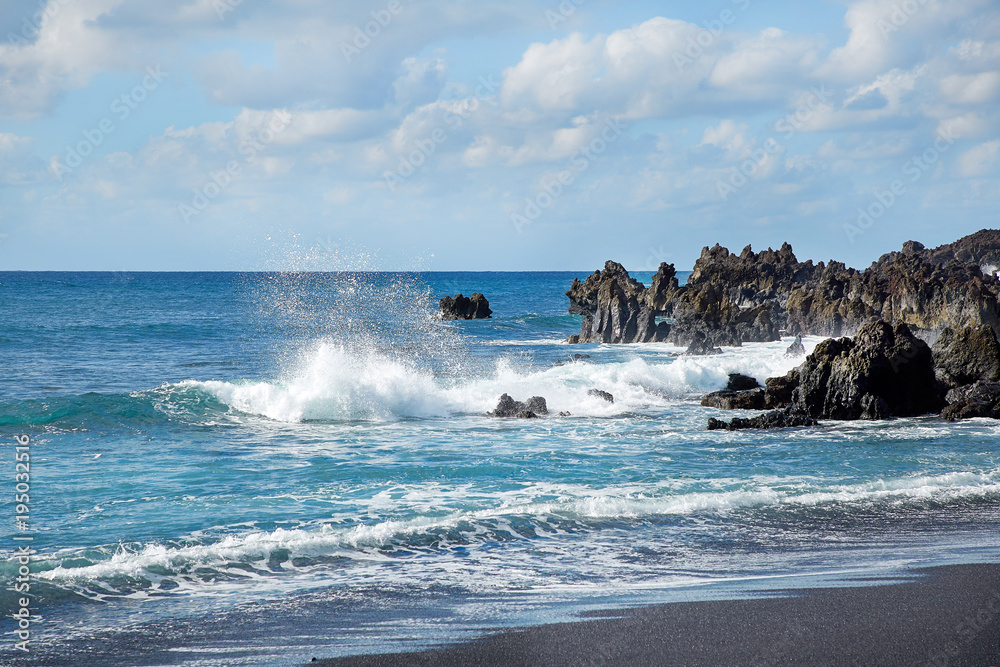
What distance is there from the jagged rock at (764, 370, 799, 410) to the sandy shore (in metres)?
13.9

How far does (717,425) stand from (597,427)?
2815 mm

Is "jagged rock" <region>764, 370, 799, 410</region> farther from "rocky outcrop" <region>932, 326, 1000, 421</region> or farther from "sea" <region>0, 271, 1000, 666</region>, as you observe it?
"rocky outcrop" <region>932, 326, 1000, 421</region>

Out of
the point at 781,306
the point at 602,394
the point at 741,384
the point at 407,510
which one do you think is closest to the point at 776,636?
the point at 407,510

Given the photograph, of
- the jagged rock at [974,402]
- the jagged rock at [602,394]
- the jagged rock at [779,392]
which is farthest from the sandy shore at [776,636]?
the jagged rock at [602,394]

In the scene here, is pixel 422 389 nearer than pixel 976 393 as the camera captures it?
No

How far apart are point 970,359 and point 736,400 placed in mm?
6424

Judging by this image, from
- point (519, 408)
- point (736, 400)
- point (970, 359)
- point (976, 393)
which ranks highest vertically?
point (970, 359)

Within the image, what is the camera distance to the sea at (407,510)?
704 centimetres

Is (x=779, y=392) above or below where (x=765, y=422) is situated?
above

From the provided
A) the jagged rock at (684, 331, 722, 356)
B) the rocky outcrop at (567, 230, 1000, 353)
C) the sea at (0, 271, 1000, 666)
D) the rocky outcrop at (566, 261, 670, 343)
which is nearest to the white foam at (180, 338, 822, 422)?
the sea at (0, 271, 1000, 666)

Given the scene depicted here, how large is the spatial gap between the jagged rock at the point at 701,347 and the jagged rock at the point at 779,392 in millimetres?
16840

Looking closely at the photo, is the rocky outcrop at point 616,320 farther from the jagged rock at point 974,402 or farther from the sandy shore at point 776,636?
the sandy shore at point 776,636

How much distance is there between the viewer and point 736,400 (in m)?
21.3

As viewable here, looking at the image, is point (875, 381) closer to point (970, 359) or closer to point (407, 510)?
point (970, 359)
